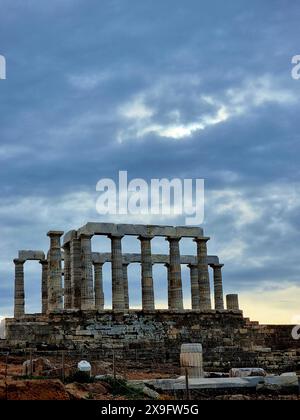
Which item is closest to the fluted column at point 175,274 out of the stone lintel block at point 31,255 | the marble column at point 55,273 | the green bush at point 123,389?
the marble column at point 55,273

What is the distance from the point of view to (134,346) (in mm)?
44000

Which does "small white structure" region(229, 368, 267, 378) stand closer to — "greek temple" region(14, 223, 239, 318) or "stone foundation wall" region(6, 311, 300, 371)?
"stone foundation wall" region(6, 311, 300, 371)

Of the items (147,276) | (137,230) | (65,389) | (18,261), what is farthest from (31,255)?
(65,389)

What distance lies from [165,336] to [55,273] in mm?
8889

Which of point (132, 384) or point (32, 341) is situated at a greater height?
point (32, 341)

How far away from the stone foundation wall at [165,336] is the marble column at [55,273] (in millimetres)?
2585

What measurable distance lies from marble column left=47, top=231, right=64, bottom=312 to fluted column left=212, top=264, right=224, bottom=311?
15.4 metres

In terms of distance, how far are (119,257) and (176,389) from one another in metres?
25.9
